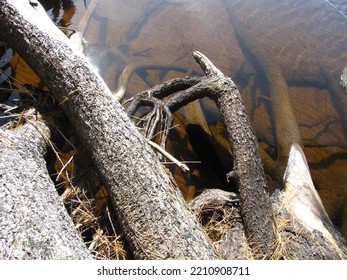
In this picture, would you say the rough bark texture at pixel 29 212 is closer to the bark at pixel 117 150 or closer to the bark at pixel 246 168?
the bark at pixel 117 150

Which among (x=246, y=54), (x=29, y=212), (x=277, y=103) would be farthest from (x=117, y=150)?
(x=246, y=54)

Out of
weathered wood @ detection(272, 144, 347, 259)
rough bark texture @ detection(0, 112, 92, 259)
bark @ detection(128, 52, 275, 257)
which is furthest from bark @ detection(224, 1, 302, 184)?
rough bark texture @ detection(0, 112, 92, 259)

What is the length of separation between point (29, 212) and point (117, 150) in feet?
2.69

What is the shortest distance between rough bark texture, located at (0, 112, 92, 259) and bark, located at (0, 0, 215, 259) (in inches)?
16.8

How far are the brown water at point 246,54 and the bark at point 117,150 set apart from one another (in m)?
1.50

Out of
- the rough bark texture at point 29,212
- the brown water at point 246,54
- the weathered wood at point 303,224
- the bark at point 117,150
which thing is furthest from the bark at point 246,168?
the rough bark texture at point 29,212

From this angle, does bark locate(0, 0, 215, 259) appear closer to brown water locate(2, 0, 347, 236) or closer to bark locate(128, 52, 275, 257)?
bark locate(128, 52, 275, 257)

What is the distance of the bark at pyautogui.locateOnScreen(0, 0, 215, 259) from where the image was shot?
7.67 ft

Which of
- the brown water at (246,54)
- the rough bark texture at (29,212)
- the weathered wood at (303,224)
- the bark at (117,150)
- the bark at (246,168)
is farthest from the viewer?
the brown water at (246,54)

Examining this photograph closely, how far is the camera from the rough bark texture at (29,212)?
190cm

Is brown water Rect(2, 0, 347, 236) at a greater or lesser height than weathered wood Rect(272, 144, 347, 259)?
greater

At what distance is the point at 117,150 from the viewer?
8.57 ft

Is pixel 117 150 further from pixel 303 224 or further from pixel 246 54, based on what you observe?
pixel 246 54
